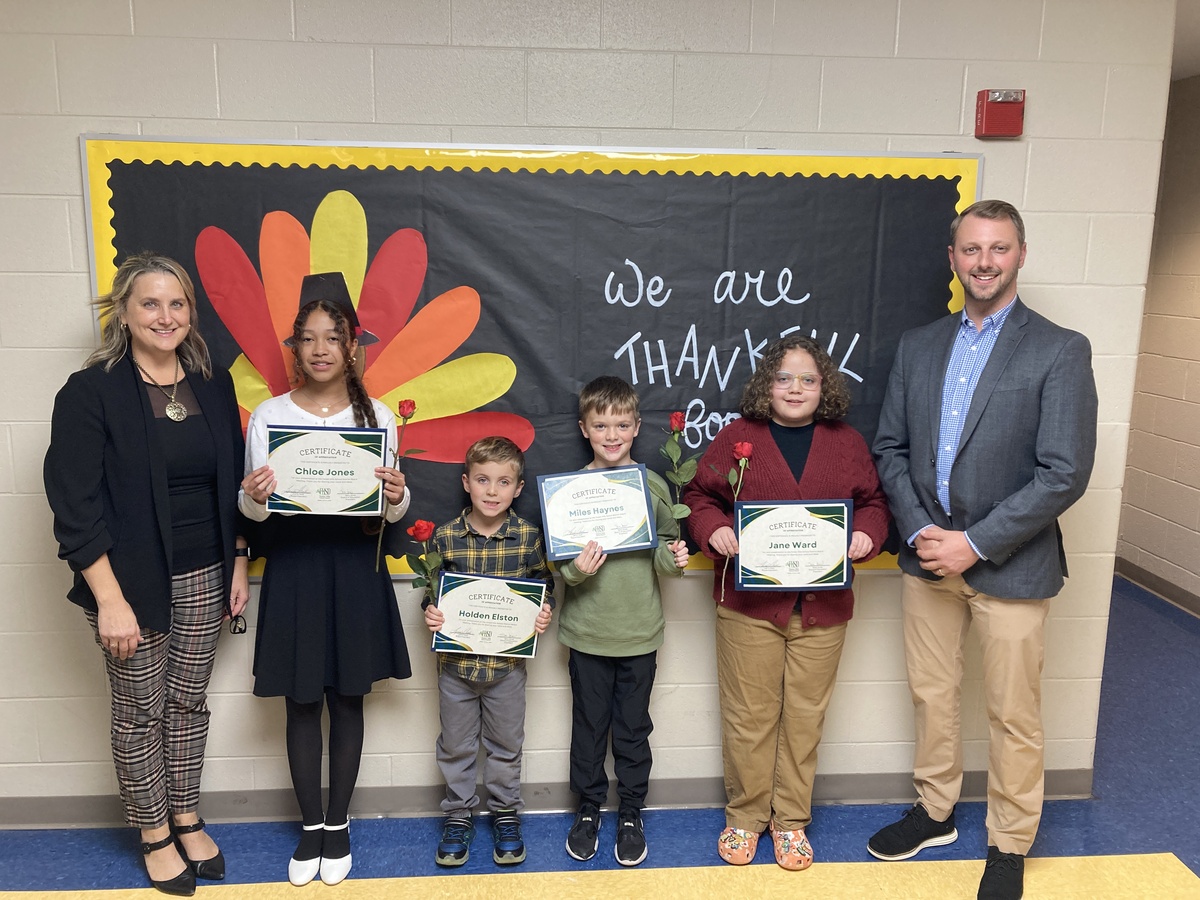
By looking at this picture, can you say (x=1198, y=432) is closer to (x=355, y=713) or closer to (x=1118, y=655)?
(x=1118, y=655)

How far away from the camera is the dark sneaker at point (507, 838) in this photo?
2.31 metres

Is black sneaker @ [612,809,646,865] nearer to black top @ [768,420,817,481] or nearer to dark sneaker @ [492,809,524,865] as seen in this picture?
dark sneaker @ [492,809,524,865]

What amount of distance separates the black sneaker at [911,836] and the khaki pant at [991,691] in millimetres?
45

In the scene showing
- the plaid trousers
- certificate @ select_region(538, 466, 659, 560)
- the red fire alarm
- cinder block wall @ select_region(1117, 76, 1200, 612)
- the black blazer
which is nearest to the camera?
the black blazer

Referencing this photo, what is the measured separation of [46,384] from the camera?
7.48 ft

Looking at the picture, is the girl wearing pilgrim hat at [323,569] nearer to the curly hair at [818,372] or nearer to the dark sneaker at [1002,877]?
the curly hair at [818,372]

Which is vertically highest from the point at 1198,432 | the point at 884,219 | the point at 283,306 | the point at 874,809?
the point at 884,219

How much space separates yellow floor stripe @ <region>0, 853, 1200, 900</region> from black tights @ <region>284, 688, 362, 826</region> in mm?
194

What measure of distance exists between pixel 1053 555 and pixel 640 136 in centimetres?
149

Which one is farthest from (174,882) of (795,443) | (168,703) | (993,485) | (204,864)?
(993,485)

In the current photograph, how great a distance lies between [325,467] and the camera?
6.74 ft

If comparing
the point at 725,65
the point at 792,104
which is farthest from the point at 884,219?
the point at 725,65

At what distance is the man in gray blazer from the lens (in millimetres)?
2037

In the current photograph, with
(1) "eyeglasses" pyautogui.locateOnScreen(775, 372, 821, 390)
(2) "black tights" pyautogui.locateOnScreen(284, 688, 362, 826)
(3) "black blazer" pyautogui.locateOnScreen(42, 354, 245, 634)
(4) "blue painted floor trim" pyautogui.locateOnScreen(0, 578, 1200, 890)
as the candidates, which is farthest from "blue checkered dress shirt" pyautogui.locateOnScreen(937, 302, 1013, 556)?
(3) "black blazer" pyautogui.locateOnScreen(42, 354, 245, 634)
